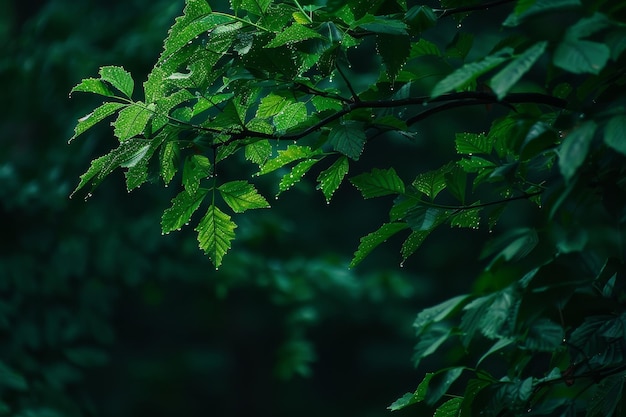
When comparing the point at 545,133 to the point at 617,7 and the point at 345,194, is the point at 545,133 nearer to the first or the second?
the point at 617,7

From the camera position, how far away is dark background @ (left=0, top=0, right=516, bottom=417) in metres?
4.94

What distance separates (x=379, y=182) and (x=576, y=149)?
0.49m

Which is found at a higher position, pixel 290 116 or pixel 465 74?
pixel 290 116

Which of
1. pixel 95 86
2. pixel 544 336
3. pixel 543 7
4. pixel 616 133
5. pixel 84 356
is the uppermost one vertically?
pixel 84 356

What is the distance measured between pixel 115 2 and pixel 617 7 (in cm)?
680

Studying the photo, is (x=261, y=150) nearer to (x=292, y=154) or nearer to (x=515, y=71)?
(x=292, y=154)

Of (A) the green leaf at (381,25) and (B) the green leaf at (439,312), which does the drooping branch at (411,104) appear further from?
(B) the green leaf at (439,312)

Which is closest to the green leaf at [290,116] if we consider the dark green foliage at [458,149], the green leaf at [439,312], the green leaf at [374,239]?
the dark green foliage at [458,149]

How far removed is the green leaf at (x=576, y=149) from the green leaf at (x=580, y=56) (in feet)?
0.19

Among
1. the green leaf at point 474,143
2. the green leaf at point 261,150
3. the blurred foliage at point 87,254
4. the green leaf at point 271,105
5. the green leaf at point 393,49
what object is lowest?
the green leaf at point 474,143

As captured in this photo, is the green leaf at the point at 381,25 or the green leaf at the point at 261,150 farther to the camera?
the green leaf at the point at 261,150

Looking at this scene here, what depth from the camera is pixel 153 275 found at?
20.0 feet

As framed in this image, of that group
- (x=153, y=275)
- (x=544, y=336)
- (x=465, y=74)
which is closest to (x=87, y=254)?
(x=153, y=275)

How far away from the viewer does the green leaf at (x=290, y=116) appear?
4.67ft
